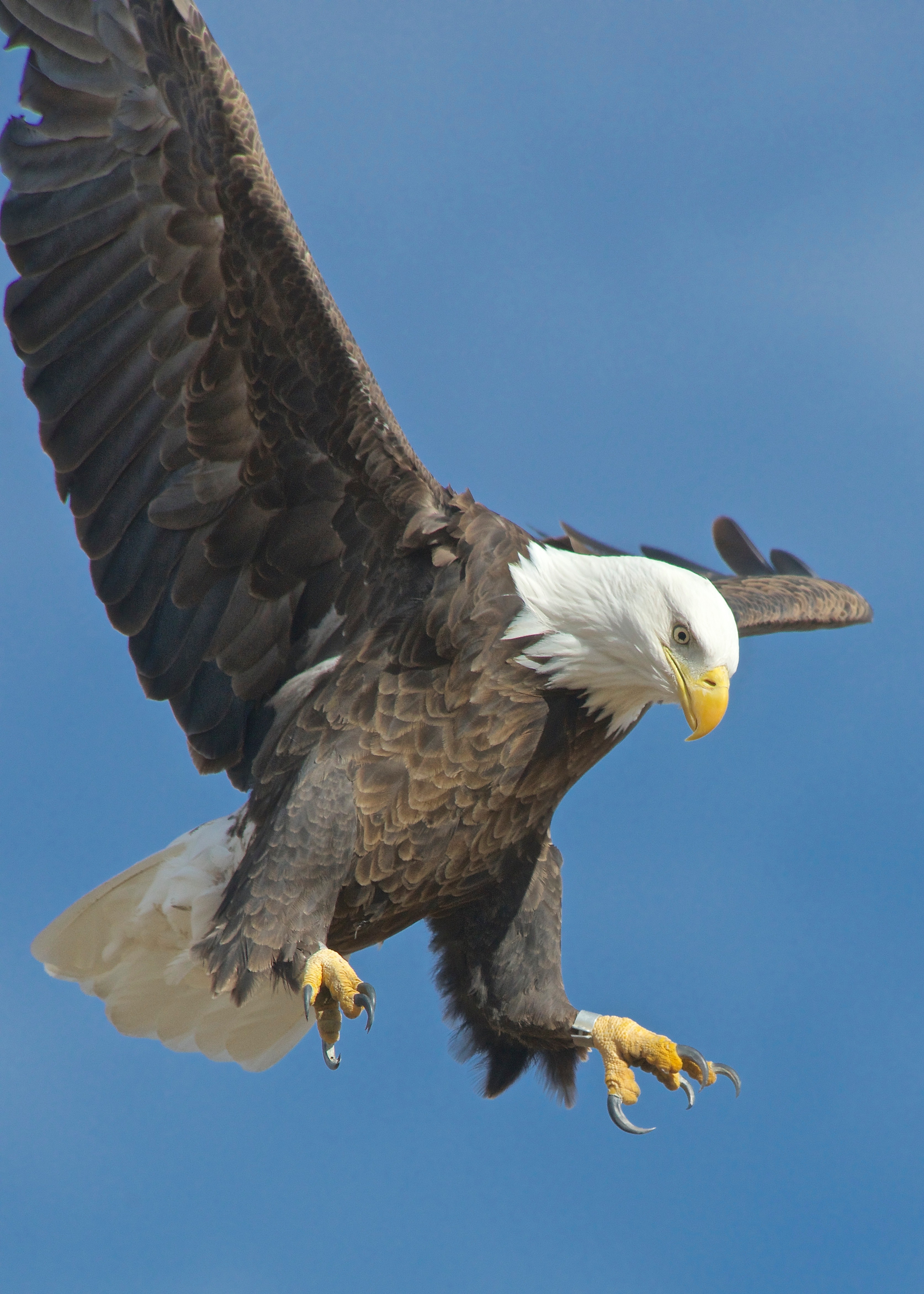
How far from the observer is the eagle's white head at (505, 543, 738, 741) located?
5.61m

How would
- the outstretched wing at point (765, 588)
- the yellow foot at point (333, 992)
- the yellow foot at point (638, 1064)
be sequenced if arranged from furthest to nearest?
1. the outstretched wing at point (765, 588)
2. the yellow foot at point (638, 1064)
3. the yellow foot at point (333, 992)

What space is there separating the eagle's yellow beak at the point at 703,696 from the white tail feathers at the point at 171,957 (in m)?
1.50

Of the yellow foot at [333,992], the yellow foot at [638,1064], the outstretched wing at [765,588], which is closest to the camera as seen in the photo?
the yellow foot at [333,992]

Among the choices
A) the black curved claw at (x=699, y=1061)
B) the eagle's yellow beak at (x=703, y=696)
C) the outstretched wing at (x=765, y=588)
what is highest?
the outstretched wing at (x=765, y=588)

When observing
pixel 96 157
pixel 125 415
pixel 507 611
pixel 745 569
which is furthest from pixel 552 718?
pixel 745 569

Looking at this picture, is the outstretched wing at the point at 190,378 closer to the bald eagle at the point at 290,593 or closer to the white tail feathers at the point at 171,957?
the bald eagle at the point at 290,593

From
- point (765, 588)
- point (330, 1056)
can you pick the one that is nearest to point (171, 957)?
point (330, 1056)

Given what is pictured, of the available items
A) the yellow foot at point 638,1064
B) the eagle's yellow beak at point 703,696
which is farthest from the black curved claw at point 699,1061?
the eagle's yellow beak at point 703,696

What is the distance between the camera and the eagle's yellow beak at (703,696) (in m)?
5.58

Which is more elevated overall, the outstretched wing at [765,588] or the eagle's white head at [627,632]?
the outstretched wing at [765,588]

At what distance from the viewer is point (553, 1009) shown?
617 cm

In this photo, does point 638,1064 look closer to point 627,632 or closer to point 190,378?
point 627,632

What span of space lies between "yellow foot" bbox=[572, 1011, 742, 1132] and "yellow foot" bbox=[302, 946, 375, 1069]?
3.30 feet

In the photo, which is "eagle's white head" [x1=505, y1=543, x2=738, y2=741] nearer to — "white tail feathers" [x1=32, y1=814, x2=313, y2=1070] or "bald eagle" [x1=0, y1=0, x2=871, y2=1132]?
"bald eagle" [x1=0, y1=0, x2=871, y2=1132]
